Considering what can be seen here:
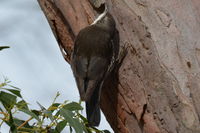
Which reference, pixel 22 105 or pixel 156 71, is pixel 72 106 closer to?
pixel 22 105

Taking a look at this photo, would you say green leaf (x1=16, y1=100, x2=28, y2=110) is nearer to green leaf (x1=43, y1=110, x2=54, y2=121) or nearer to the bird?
green leaf (x1=43, y1=110, x2=54, y2=121)

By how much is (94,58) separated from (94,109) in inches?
6.4

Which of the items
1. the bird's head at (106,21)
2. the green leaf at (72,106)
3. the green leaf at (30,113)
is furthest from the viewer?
the bird's head at (106,21)

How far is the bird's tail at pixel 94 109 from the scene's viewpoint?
1833mm

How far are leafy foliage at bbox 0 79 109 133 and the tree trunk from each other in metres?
0.15

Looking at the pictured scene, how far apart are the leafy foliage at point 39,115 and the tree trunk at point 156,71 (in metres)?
0.15

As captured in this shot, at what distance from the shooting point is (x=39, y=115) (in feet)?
5.82

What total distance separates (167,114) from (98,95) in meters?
0.27

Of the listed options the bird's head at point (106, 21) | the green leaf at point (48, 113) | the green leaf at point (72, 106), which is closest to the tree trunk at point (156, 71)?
the bird's head at point (106, 21)

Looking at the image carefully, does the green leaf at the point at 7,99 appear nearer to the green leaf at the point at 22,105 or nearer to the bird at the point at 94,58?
the green leaf at the point at 22,105

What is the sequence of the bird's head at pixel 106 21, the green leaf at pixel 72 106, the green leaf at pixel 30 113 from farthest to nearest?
the bird's head at pixel 106 21 < the green leaf at pixel 72 106 < the green leaf at pixel 30 113

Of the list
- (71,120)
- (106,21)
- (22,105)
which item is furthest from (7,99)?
(106,21)

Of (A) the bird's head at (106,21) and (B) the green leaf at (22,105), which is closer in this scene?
(B) the green leaf at (22,105)

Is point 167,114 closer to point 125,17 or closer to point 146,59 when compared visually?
point 146,59
